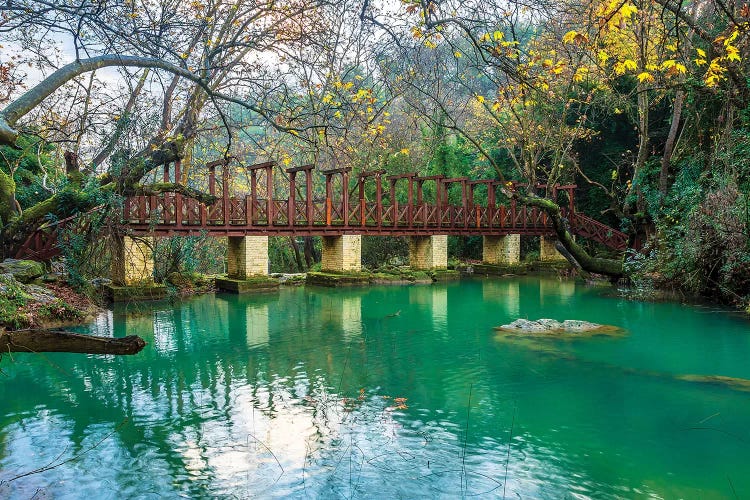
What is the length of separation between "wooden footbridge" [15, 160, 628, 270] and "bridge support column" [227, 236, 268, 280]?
44cm

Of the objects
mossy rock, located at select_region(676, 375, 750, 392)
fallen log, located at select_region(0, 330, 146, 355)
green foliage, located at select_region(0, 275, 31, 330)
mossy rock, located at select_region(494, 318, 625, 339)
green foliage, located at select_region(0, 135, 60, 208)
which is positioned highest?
green foliage, located at select_region(0, 135, 60, 208)

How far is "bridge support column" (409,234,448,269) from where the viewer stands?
80.7ft

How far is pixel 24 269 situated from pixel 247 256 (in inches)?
328

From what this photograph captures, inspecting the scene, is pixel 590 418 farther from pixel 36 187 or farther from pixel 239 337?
pixel 36 187

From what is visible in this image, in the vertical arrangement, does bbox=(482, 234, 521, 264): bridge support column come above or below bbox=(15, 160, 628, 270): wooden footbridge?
below

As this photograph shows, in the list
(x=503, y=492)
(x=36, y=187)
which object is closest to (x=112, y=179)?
(x=36, y=187)

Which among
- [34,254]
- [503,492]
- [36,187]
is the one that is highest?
[36,187]

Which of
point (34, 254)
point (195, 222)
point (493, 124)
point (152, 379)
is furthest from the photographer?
point (493, 124)

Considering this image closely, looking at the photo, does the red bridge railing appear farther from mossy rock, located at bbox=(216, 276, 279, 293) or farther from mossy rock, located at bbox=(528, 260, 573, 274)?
mossy rock, located at bbox=(216, 276, 279, 293)

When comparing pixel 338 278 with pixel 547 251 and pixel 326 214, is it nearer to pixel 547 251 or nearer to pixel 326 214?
pixel 326 214

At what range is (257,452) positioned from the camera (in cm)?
557

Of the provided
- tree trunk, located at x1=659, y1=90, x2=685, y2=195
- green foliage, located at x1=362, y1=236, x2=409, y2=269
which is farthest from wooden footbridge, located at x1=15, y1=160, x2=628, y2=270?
tree trunk, located at x1=659, y1=90, x2=685, y2=195

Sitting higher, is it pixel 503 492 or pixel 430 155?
pixel 430 155

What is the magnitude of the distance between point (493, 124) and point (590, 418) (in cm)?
2084
